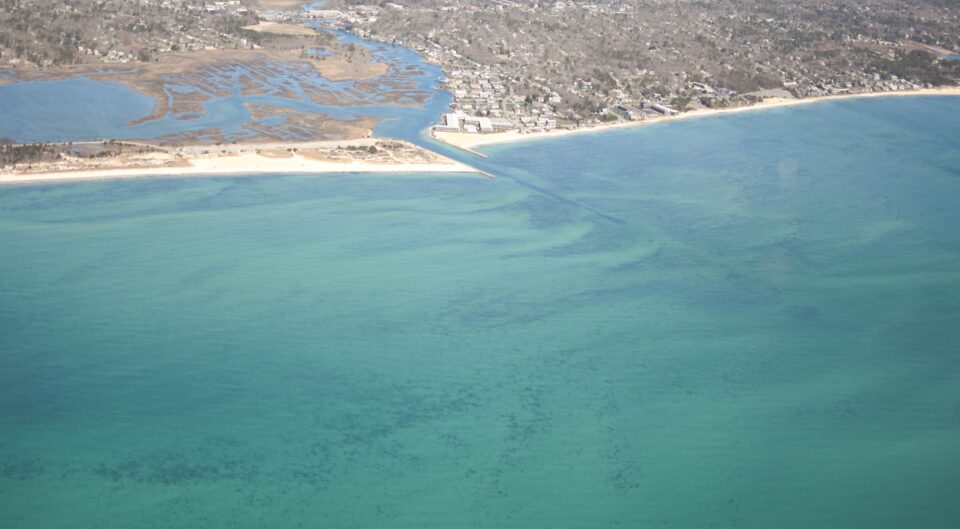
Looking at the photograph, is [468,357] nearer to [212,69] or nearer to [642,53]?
[212,69]

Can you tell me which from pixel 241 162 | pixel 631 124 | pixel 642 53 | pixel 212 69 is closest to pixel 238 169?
pixel 241 162

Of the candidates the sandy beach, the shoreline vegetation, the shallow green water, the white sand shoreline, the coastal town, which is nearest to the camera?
the shallow green water

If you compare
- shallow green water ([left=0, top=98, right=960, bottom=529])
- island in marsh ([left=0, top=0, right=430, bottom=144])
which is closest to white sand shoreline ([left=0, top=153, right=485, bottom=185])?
shallow green water ([left=0, top=98, right=960, bottom=529])

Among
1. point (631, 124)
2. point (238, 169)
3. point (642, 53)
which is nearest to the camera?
point (238, 169)

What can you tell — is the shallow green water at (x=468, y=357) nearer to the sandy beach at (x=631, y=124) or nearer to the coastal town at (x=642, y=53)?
the sandy beach at (x=631, y=124)

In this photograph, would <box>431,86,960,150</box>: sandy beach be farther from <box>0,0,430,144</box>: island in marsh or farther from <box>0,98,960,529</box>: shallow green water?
<box>0,98,960,529</box>: shallow green water

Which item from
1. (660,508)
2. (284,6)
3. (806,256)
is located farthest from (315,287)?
(284,6)

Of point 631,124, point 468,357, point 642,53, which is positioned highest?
point 642,53
